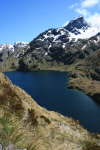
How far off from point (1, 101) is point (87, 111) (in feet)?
433

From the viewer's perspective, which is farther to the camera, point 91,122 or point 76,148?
point 91,122

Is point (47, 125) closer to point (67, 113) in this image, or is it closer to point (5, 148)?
point (5, 148)

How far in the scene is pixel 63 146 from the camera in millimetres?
12055

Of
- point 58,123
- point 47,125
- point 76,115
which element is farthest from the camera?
point 76,115

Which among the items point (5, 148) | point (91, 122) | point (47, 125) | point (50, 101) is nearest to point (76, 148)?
point (47, 125)

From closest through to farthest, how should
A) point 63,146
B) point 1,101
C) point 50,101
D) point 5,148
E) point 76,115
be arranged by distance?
point 5,148 → point 63,146 → point 1,101 → point 76,115 → point 50,101

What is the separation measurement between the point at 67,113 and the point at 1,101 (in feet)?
411

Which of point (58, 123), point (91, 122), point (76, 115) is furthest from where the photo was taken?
point (76, 115)

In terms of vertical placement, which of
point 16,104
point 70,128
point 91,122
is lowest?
point 91,122

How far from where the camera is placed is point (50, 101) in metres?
168

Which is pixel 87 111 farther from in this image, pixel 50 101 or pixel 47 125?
pixel 47 125

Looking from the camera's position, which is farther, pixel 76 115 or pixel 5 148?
pixel 76 115

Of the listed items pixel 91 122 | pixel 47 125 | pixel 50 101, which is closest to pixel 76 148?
pixel 47 125

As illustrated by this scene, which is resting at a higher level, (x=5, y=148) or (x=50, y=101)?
(x=5, y=148)
